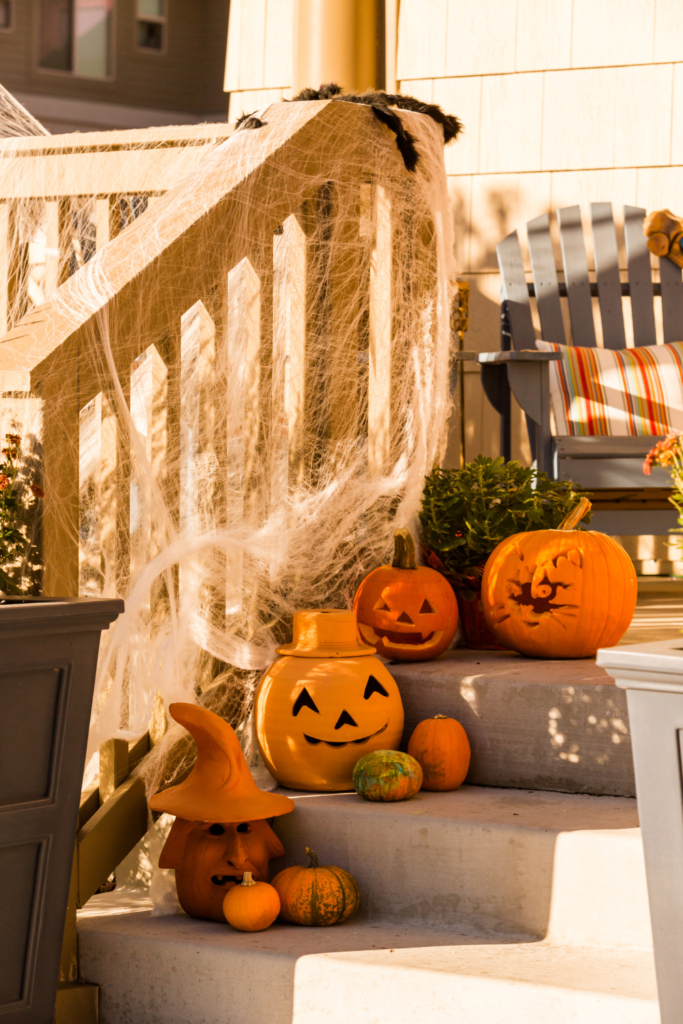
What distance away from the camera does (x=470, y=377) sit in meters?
4.10

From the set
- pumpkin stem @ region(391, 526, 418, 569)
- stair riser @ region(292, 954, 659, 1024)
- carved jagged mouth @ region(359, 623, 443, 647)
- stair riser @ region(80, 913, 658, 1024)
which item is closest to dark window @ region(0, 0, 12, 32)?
pumpkin stem @ region(391, 526, 418, 569)

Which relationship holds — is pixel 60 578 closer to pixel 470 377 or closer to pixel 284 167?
pixel 284 167

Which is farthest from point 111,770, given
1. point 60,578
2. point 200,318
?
point 200,318

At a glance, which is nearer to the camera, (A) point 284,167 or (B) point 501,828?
(B) point 501,828

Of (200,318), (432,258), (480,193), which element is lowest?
(200,318)

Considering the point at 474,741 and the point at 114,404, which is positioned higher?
the point at 114,404

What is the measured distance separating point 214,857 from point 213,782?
12 cm

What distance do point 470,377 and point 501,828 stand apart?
2.57 metres

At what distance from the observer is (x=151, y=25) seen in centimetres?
1098

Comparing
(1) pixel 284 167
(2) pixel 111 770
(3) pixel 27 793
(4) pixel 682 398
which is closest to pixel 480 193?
(4) pixel 682 398

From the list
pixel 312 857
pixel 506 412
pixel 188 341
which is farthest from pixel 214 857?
pixel 506 412

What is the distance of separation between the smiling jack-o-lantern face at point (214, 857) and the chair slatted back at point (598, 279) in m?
2.36

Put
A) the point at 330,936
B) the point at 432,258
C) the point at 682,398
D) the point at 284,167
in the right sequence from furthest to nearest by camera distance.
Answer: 1. the point at 682,398
2. the point at 432,258
3. the point at 284,167
4. the point at 330,936

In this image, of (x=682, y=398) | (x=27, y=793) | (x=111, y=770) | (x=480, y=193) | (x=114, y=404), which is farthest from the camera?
(x=480, y=193)
